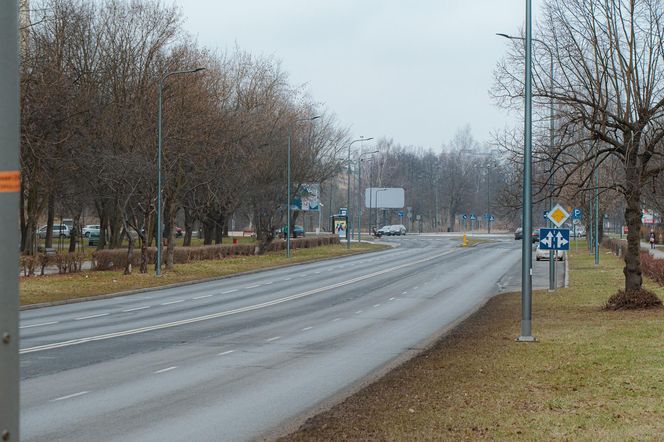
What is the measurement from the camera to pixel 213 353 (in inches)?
627

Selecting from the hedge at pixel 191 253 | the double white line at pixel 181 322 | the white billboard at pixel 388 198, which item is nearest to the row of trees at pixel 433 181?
the white billboard at pixel 388 198

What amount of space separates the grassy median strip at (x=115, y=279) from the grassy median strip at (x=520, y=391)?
656 inches

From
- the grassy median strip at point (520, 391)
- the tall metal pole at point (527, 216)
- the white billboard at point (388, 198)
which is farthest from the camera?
the white billboard at point (388, 198)

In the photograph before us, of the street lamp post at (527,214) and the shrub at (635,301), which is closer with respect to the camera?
the street lamp post at (527,214)

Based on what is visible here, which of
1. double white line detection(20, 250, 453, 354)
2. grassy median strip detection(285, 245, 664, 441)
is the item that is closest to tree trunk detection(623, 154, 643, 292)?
grassy median strip detection(285, 245, 664, 441)

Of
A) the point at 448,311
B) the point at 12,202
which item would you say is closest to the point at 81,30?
the point at 448,311

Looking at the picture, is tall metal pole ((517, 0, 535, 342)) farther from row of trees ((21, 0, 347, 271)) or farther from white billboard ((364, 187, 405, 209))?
white billboard ((364, 187, 405, 209))

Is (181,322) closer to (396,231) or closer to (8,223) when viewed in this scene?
(8,223)

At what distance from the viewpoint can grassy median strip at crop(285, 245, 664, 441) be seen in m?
8.32

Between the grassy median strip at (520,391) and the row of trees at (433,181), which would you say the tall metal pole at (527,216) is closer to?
the grassy median strip at (520,391)

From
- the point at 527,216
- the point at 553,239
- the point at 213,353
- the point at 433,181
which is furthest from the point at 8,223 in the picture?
the point at 433,181

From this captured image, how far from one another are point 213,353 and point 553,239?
478 inches

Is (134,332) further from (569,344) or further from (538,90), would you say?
(538,90)

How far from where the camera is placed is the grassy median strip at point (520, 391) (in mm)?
8320
